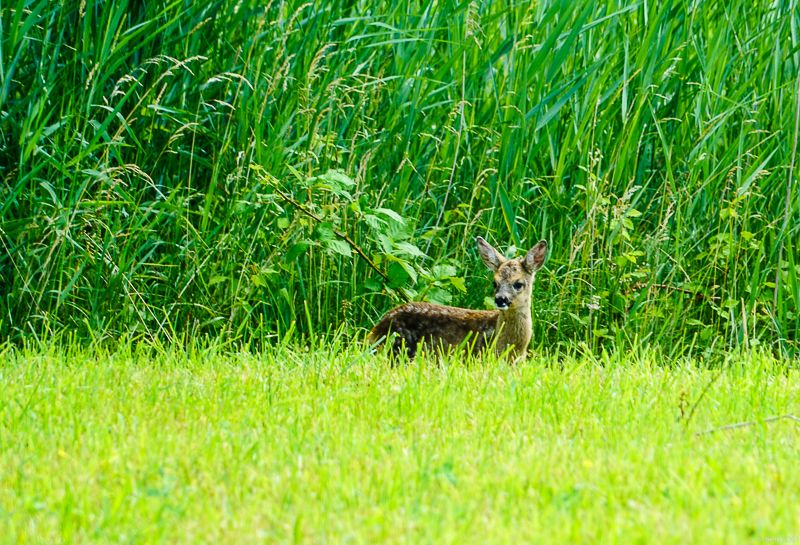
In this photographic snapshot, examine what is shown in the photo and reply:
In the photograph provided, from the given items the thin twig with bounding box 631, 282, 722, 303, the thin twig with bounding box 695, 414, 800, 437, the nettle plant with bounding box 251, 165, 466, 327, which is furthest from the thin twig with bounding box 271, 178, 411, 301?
the thin twig with bounding box 695, 414, 800, 437

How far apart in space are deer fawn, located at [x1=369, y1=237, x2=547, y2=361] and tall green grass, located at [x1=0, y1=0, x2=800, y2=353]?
8.5 inches

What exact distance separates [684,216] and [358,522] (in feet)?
11.8

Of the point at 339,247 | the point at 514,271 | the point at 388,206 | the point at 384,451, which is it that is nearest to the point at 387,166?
the point at 388,206

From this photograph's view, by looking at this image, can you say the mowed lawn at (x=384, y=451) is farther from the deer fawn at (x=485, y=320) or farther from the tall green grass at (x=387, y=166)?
the tall green grass at (x=387, y=166)

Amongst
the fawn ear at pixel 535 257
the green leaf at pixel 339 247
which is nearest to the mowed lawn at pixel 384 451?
the green leaf at pixel 339 247

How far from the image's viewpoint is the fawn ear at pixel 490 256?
5832mm

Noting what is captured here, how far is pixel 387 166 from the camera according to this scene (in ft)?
20.6

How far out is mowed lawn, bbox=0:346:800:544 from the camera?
3164 millimetres

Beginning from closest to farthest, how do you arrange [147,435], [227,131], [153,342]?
[147,435], [153,342], [227,131]

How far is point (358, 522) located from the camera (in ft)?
10.5

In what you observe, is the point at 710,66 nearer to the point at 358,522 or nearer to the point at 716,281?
the point at 716,281

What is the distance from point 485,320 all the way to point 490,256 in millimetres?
314

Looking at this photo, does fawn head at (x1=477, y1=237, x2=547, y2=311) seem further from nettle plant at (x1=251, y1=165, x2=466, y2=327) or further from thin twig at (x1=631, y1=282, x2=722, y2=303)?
thin twig at (x1=631, y1=282, x2=722, y2=303)

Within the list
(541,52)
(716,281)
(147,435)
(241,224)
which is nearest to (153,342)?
(241,224)
